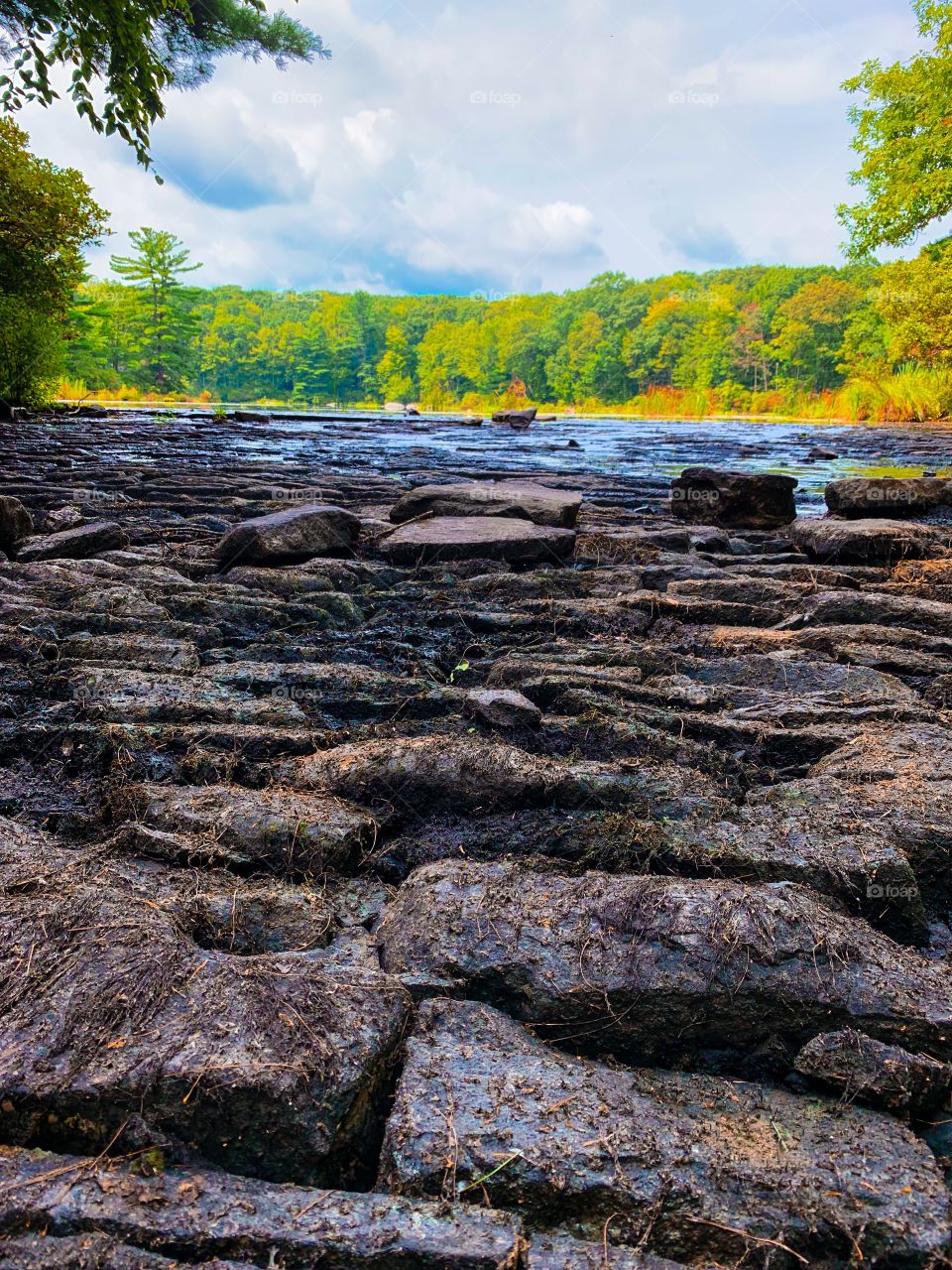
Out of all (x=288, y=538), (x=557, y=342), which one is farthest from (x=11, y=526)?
(x=557, y=342)

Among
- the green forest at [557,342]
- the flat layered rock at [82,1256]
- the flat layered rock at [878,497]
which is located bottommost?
the flat layered rock at [82,1256]

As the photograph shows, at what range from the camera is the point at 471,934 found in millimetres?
2053

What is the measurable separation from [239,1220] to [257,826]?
1207 mm

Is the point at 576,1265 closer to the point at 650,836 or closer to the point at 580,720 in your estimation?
the point at 650,836

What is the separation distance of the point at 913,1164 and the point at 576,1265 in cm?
68

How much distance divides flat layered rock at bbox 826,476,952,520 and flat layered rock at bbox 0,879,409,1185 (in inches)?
319

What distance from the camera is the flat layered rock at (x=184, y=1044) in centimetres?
149

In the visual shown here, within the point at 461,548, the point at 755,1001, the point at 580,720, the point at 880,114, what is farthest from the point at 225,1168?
the point at 880,114

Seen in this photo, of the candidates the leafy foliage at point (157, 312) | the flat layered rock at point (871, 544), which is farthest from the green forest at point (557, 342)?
the flat layered rock at point (871, 544)

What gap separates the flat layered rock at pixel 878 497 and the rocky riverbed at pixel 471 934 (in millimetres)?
4098

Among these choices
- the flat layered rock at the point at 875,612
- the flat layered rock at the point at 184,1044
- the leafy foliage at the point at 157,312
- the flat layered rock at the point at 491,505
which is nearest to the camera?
the flat layered rock at the point at 184,1044

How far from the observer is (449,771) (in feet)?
9.21

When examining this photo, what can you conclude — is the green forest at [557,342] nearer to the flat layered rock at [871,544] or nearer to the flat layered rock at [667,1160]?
the flat layered rock at [871,544]

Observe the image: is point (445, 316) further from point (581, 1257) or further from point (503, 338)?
point (581, 1257)
